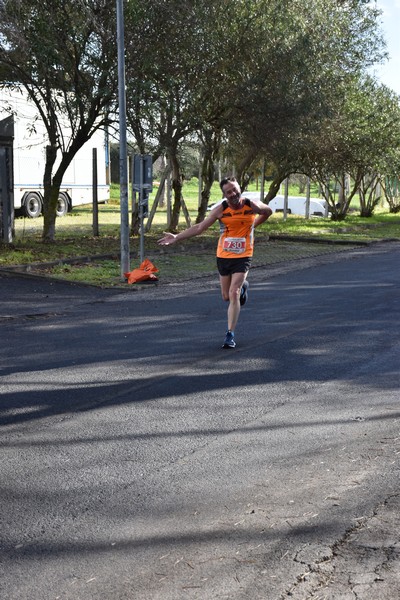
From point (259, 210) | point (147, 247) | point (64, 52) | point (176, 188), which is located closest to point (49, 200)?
point (147, 247)

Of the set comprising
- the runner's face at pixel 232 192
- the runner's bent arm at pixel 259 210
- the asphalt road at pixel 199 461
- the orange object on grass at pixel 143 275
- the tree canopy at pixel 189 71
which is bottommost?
the asphalt road at pixel 199 461

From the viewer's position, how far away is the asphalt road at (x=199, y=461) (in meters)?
3.73

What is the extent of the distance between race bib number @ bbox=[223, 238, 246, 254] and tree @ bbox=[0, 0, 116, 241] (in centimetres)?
975

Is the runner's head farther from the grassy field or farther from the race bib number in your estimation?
the grassy field

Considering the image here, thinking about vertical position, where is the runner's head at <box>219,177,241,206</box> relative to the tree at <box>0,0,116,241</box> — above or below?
below

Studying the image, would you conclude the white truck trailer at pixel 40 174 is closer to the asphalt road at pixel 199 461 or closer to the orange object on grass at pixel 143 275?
the orange object on grass at pixel 143 275

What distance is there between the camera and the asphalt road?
12.2 ft

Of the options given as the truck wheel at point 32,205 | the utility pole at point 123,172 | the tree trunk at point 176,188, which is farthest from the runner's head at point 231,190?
the truck wheel at point 32,205

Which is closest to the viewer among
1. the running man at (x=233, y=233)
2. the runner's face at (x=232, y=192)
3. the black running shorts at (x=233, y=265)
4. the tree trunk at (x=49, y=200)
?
the runner's face at (x=232, y=192)

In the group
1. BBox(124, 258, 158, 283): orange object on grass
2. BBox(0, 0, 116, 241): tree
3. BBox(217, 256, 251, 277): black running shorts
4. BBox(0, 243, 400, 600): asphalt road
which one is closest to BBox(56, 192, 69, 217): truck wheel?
BBox(0, 0, 116, 241): tree

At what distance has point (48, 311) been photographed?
39.3 ft

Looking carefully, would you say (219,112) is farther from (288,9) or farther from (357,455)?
(357,455)

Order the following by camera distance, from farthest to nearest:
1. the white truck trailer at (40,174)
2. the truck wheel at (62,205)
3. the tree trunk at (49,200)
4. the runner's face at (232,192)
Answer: the truck wheel at (62,205) → the white truck trailer at (40,174) → the tree trunk at (49,200) → the runner's face at (232,192)

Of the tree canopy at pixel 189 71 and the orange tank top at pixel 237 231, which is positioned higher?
the tree canopy at pixel 189 71
